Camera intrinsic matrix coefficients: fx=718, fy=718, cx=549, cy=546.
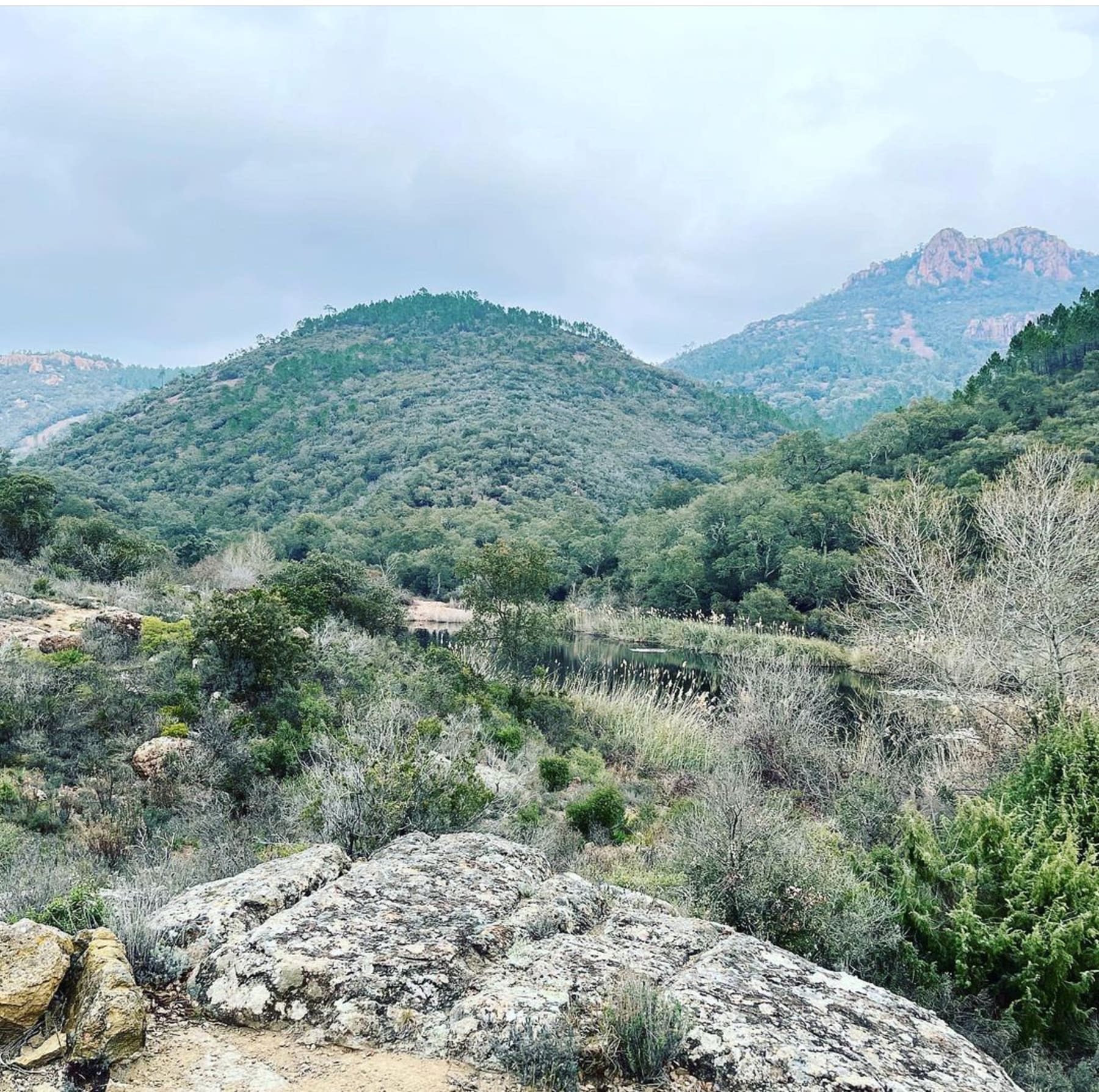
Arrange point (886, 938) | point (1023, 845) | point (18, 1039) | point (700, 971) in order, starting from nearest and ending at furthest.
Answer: point (18, 1039)
point (700, 971)
point (886, 938)
point (1023, 845)

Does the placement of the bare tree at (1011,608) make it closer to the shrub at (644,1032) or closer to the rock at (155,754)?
the shrub at (644,1032)

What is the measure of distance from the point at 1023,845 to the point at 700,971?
3.71 m

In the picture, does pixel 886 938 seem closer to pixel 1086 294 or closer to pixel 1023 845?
pixel 1023 845

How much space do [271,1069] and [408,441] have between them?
74.2 meters

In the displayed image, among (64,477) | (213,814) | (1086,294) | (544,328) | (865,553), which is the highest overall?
(544,328)

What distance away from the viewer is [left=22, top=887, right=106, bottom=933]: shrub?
13.5 ft

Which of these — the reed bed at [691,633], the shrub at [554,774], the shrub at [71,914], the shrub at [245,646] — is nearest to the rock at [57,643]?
the shrub at [245,646]

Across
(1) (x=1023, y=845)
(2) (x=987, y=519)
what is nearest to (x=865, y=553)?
(2) (x=987, y=519)

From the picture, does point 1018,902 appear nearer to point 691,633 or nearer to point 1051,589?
point 1051,589

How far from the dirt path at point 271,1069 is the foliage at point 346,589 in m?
16.5

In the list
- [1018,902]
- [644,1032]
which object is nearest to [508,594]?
[1018,902]

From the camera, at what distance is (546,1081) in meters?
3.18

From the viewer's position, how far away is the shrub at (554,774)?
42.5ft

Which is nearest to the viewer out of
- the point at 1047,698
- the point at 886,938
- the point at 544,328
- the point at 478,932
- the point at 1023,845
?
the point at 478,932
